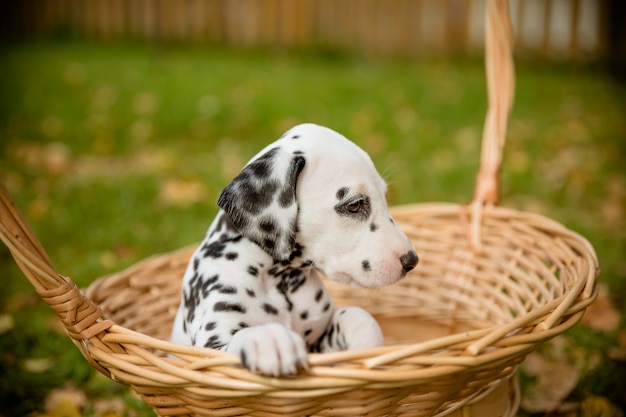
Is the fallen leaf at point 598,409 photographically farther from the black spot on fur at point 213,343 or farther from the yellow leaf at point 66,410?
the yellow leaf at point 66,410

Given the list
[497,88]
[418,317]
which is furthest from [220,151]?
[497,88]

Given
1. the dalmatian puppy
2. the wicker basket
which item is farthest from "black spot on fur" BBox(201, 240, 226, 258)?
the wicker basket

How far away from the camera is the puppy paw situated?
1.54m

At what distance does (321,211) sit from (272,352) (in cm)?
54

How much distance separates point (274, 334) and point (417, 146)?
440 cm

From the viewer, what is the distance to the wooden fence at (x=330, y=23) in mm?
9250

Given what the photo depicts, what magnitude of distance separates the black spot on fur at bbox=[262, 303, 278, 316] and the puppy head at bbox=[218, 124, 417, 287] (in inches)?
7.5

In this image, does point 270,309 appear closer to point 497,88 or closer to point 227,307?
point 227,307

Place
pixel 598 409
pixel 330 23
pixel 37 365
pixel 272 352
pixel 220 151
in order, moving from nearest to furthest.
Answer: pixel 272 352
pixel 598 409
pixel 37 365
pixel 220 151
pixel 330 23

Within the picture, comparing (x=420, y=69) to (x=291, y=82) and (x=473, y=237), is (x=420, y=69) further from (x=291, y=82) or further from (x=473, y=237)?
(x=473, y=237)

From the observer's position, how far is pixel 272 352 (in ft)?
5.12

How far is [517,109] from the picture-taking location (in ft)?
22.5

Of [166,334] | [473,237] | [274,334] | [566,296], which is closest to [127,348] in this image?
[274,334]

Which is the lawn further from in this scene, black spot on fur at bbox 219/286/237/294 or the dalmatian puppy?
black spot on fur at bbox 219/286/237/294
